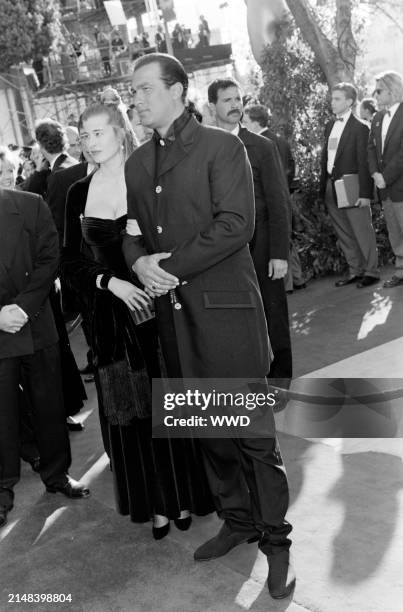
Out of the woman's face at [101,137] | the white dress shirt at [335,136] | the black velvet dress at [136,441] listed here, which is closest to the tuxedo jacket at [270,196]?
the woman's face at [101,137]

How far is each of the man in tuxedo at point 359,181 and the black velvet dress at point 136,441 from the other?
5146 millimetres

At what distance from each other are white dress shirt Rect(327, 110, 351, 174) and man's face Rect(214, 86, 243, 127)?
3.61 m

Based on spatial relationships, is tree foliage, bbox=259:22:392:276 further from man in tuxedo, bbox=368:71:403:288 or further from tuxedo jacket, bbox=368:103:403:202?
tuxedo jacket, bbox=368:103:403:202

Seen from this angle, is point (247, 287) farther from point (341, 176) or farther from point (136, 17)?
point (136, 17)

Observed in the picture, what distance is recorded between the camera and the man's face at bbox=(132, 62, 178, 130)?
3133 millimetres

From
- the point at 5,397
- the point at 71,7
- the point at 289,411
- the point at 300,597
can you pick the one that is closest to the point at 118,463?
the point at 5,397

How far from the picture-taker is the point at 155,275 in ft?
10.1

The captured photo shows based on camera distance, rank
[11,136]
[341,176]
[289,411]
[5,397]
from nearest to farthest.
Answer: [5,397] → [289,411] → [341,176] → [11,136]

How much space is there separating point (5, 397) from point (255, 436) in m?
1.66

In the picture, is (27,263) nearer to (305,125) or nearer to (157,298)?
(157,298)

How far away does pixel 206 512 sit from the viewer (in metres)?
3.72

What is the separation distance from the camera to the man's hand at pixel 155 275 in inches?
120

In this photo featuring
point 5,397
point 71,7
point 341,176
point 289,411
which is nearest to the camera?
point 5,397

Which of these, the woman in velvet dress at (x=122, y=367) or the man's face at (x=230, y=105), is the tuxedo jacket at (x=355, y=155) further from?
the woman in velvet dress at (x=122, y=367)
